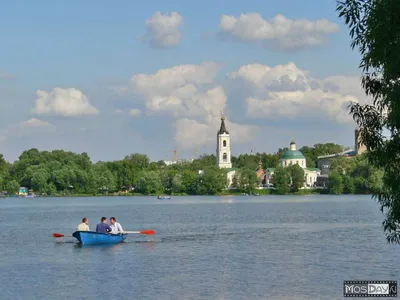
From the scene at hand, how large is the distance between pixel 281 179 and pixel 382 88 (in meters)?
157

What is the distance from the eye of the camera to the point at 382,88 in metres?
18.1

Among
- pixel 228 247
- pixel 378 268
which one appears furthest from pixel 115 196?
pixel 378 268

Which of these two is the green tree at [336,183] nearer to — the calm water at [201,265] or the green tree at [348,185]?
the green tree at [348,185]

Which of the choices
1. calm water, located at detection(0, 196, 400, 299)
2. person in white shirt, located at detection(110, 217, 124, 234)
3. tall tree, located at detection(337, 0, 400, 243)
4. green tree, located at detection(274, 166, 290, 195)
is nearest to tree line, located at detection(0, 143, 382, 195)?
green tree, located at detection(274, 166, 290, 195)

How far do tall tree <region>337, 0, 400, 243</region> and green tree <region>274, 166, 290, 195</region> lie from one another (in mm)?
154507

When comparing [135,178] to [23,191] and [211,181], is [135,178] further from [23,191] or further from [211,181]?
[23,191]

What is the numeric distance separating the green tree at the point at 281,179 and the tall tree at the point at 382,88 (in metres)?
155

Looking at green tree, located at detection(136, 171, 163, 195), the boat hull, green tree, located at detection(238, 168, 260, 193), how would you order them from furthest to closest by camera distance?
green tree, located at detection(238, 168, 260, 193) < green tree, located at detection(136, 171, 163, 195) < the boat hull

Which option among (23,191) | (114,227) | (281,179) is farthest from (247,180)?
(114,227)

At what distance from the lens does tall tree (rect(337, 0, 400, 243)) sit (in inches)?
669

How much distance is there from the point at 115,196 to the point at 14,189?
2351 cm

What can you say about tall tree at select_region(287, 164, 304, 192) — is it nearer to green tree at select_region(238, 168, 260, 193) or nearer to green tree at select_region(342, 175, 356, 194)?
green tree at select_region(238, 168, 260, 193)

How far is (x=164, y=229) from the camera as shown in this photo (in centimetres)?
6112

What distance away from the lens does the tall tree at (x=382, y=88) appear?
16984 millimetres
